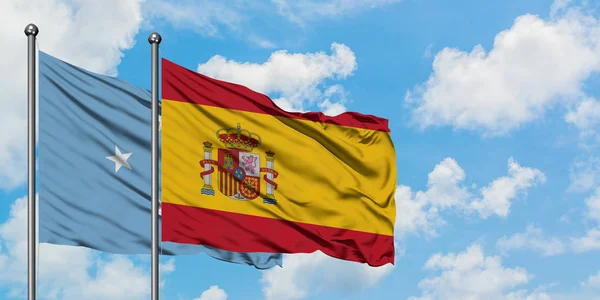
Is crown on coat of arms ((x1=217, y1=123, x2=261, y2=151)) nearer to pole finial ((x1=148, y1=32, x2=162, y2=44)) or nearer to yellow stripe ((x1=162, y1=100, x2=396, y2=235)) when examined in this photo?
yellow stripe ((x1=162, y1=100, x2=396, y2=235))

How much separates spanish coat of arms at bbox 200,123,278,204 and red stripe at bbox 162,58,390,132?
49 centimetres

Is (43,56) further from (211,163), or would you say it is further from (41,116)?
(211,163)

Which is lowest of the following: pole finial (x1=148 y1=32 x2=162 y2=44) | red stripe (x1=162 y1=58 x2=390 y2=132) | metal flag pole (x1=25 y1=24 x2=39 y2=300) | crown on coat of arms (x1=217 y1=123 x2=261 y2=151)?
metal flag pole (x1=25 y1=24 x2=39 y2=300)

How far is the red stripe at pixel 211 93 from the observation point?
1823cm

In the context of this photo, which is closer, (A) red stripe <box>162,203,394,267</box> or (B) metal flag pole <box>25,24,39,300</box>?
(B) metal flag pole <box>25,24,39,300</box>

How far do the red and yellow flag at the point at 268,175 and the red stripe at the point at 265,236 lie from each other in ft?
0.06

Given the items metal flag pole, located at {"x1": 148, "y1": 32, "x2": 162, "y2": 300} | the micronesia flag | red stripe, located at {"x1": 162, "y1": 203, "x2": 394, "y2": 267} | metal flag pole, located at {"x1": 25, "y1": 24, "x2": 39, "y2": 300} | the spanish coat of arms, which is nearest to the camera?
metal flag pole, located at {"x1": 25, "y1": 24, "x2": 39, "y2": 300}

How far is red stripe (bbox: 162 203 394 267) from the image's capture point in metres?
18.0

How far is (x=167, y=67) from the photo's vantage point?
18.2 meters

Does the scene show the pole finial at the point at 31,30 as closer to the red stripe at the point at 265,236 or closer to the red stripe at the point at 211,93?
the red stripe at the point at 211,93

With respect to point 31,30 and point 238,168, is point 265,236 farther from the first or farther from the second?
point 31,30

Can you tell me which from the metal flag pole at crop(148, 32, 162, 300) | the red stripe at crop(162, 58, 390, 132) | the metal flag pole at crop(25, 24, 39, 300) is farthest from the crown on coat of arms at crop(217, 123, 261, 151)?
the metal flag pole at crop(25, 24, 39, 300)

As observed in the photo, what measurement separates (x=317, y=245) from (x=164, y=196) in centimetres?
340

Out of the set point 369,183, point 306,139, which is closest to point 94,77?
point 306,139
